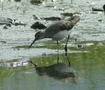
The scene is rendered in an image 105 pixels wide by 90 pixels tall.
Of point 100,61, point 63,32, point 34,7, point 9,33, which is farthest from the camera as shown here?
point 34,7

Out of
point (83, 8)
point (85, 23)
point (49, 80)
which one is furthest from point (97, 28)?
point (49, 80)

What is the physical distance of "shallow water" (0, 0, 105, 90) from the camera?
9055 mm

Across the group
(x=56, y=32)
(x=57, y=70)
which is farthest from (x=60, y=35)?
(x=57, y=70)

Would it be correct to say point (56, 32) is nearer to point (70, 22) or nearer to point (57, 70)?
point (70, 22)

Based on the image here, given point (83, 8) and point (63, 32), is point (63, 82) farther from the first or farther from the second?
point (83, 8)

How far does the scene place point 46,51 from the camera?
1184 centimetres

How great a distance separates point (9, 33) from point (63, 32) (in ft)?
7.56

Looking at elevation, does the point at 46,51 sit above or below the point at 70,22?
below

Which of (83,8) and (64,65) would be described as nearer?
(64,65)

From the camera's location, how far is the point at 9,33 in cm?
1414

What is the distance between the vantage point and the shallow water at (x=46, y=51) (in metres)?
9.05

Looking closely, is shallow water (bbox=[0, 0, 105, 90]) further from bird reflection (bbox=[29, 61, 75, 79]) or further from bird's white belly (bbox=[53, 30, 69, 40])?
bird's white belly (bbox=[53, 30, 69, 40])

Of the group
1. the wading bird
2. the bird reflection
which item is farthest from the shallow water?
the wading bird

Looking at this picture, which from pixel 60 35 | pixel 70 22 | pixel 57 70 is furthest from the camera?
pixel 70 22
